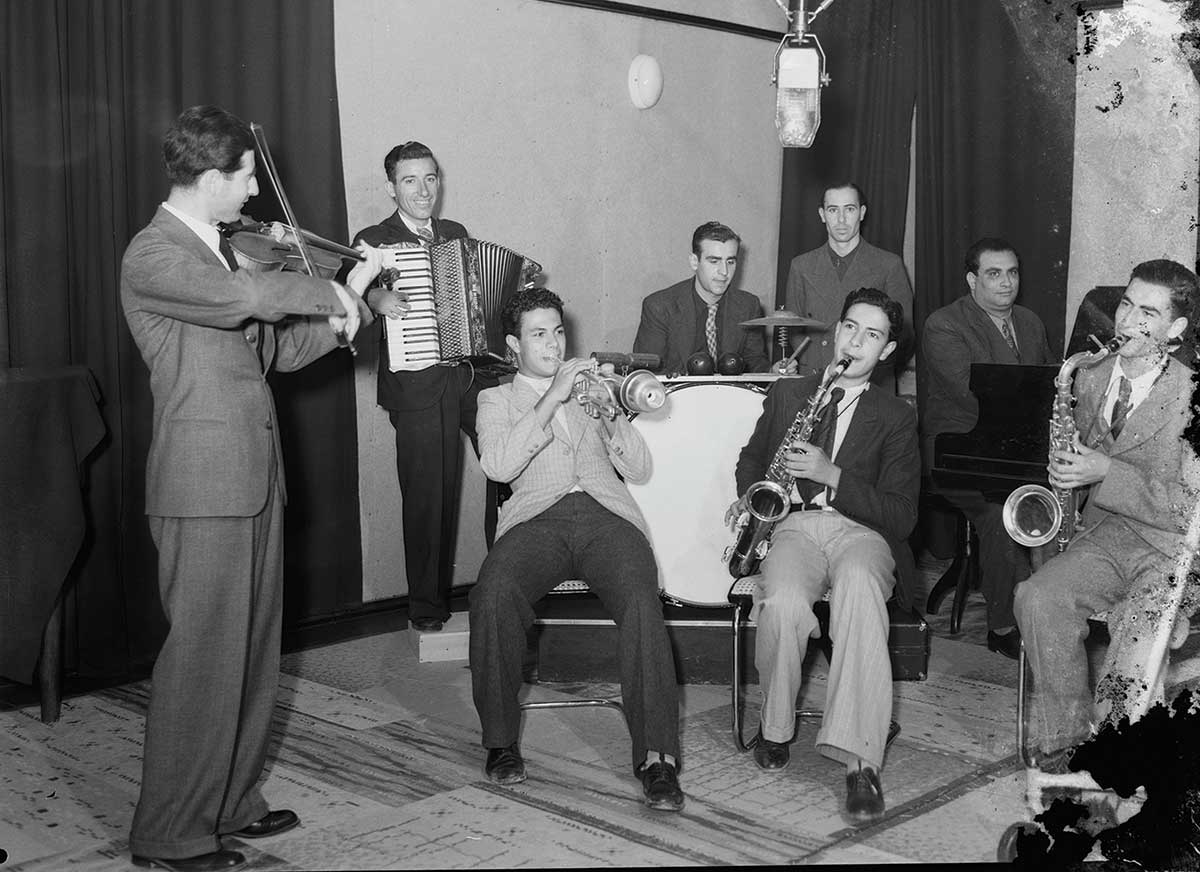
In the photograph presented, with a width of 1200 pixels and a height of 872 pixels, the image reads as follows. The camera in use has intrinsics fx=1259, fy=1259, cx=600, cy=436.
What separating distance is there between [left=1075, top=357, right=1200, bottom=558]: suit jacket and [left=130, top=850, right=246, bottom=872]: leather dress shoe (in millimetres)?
2254

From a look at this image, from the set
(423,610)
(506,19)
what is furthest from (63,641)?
(506,19)

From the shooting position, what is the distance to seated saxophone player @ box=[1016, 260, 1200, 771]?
312 cm

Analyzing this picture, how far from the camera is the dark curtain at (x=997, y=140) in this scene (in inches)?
222

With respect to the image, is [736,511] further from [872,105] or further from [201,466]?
[872,105]

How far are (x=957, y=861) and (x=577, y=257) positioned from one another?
3.51m

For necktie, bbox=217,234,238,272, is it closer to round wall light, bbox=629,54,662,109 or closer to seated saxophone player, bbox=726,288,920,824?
seated saxophone player, bbox=726,288,920,824

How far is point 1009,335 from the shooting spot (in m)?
5.01

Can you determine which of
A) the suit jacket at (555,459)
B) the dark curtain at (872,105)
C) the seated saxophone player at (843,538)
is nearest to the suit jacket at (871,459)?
the seated saxophone player at (843,538)

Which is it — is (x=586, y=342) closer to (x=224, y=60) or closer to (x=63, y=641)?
(x=224, y=60)

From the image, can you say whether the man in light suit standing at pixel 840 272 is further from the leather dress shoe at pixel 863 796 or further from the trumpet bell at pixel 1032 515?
the leather dress shoe at pixel 863 796

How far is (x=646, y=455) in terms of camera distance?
3705 mm

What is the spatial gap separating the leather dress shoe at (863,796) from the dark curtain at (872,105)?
3.47m

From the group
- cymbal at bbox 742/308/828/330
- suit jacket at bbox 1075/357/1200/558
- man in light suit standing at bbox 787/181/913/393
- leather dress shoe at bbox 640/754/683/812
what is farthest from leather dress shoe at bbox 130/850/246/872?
man in light suit standing at bbox 787/181/913/393

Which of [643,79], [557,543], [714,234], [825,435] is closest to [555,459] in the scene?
[557,543]
